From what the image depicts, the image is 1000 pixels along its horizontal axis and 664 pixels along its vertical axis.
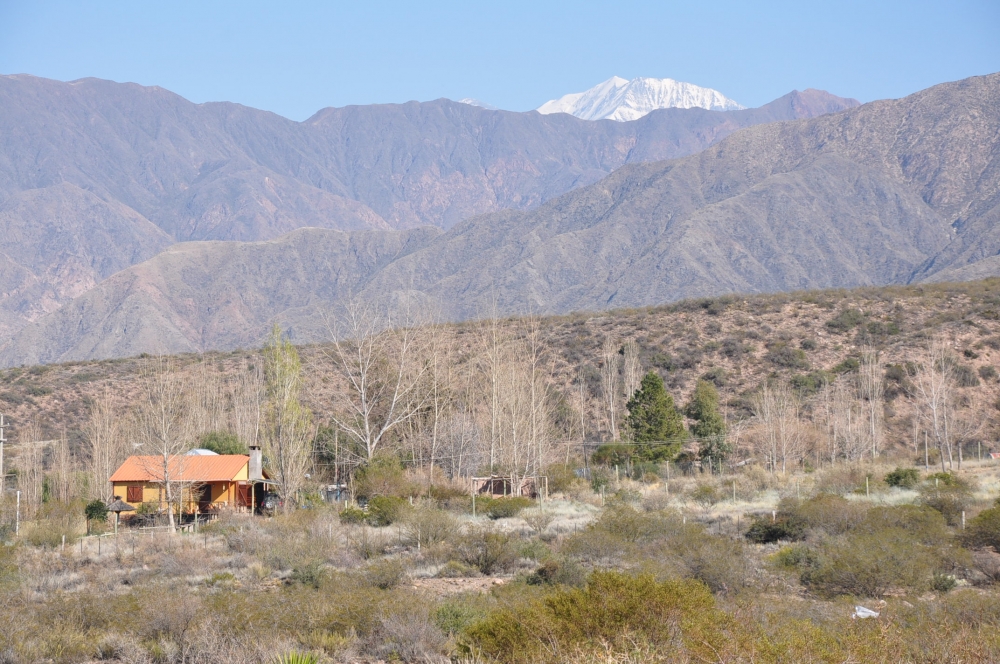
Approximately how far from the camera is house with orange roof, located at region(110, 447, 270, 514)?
3756 centimetres

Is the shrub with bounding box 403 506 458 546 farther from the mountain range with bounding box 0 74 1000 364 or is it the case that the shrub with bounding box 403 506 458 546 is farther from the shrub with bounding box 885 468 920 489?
the mountain range with bounding box 0 74 1000 364

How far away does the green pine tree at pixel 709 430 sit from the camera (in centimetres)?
4534

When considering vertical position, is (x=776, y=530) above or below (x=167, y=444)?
below

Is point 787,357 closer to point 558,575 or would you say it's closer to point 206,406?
point 206,406

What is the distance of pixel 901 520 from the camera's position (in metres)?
22.9

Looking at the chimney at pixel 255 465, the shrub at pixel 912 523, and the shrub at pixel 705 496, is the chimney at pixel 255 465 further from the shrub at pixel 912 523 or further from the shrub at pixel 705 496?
the shrub at pixel 912 523

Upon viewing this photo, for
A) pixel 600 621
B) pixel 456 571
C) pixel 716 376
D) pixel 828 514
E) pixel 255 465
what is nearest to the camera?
pixel 600 621

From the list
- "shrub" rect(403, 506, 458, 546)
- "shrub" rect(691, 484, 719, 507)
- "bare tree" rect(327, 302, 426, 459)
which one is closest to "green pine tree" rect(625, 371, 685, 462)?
"shrub" rect(691, 484, 719, 507)

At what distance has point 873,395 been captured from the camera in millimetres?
51906

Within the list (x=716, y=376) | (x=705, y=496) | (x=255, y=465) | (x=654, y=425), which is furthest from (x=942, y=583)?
(x=716, y=376)

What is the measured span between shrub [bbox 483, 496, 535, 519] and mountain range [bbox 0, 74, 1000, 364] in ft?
355

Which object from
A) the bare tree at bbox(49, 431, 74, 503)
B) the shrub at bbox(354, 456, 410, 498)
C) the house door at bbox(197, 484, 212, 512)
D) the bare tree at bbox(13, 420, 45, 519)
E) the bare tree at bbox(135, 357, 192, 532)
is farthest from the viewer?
the bare tree at bbox(49, 431, 74, 503)

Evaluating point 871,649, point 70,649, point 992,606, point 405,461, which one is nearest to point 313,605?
point 70,649

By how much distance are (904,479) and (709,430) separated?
1347 centimetres
